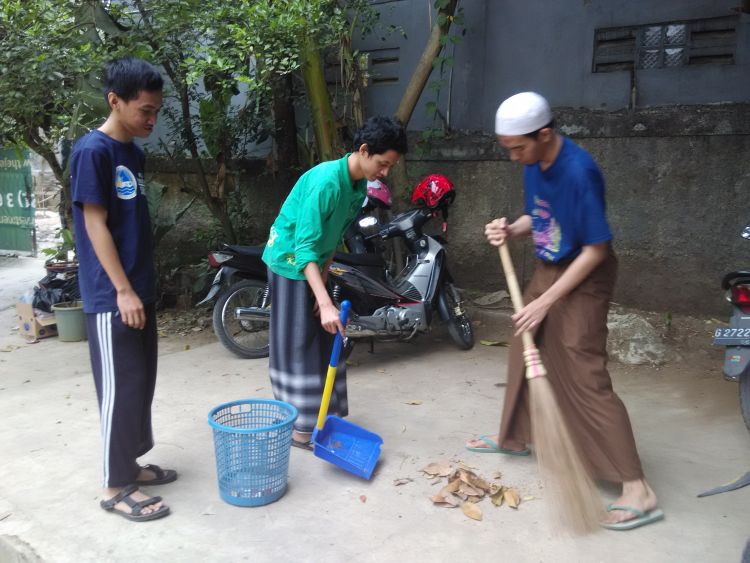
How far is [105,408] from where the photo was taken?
262 cm

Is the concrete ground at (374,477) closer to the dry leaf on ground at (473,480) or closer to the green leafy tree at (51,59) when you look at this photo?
the dry leaf on ground at (473,480)

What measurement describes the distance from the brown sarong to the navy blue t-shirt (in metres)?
1.75

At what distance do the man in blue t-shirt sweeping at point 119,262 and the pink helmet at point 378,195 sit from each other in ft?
8.46

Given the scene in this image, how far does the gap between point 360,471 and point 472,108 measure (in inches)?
156

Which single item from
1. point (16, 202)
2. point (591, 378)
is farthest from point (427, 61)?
point (16, 202)

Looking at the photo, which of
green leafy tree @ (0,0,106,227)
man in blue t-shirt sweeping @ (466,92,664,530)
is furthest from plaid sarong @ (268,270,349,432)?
green leafy tree @ (0,0,106,227)

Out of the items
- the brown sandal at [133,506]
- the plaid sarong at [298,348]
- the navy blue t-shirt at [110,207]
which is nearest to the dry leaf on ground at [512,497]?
the plaid sarong at [298,348]

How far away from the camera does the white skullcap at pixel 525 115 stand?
2.55 metres

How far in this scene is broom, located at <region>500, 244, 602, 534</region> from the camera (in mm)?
2516

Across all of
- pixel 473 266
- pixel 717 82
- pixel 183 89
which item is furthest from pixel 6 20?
pixel 717 82

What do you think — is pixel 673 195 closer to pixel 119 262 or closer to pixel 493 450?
pixel 493 450

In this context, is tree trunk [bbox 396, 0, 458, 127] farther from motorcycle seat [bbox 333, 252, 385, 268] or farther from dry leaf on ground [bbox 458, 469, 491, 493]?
dry leaf on ground [bbox 458, 469, 491, 493]

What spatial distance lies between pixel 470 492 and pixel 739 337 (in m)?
1.47

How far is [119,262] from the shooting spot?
2.54 meters
